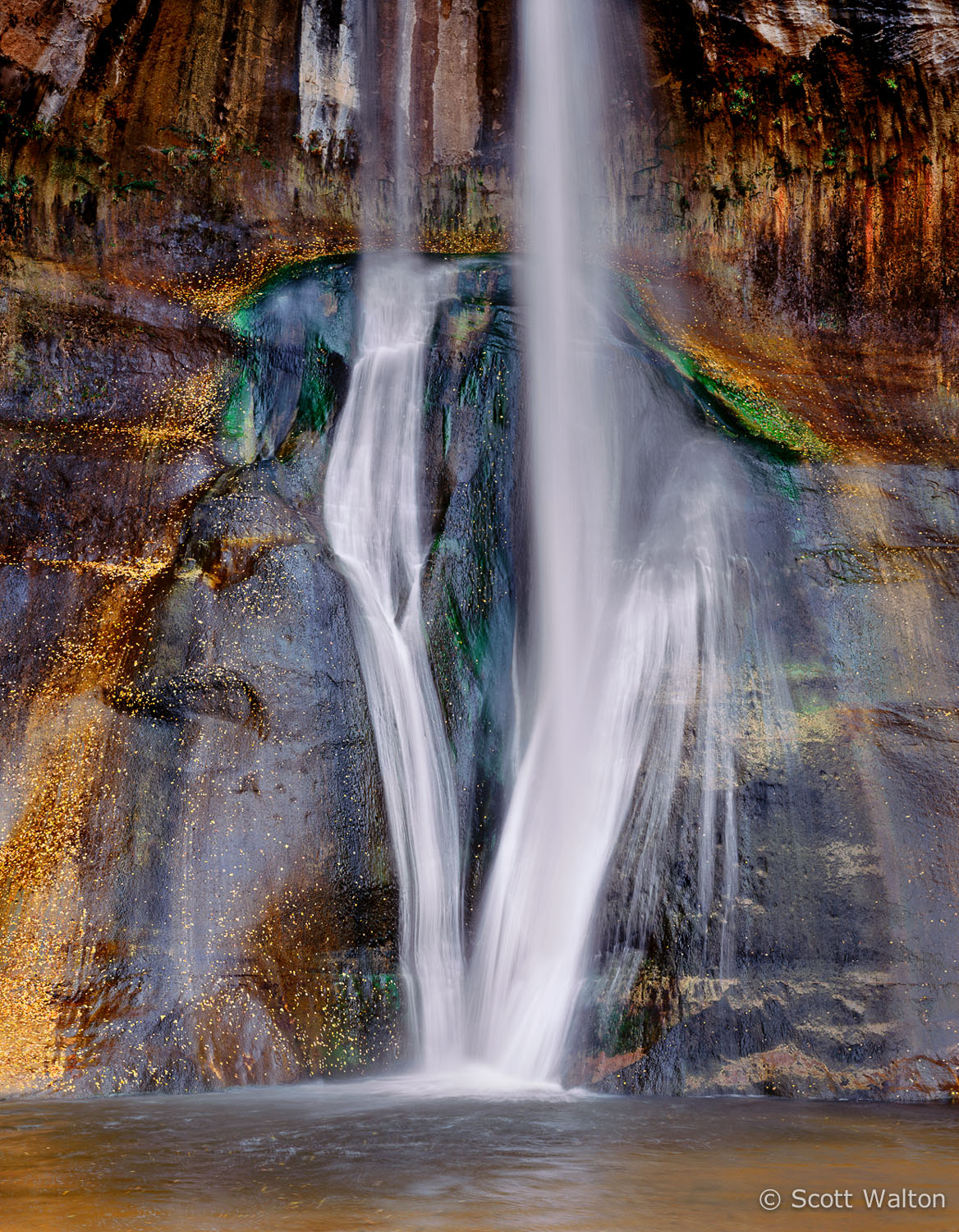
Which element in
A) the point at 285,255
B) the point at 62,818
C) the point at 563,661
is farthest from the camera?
the point at 285,255

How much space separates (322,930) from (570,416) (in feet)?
11.8

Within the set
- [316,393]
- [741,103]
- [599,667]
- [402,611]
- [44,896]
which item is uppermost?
[741,103]

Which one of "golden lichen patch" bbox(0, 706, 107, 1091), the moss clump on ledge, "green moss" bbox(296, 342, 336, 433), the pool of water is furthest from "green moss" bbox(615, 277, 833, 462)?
"golden lichen patch" bbox(0, 706, 107, 1091)

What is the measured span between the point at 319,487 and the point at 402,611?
3.70 ft

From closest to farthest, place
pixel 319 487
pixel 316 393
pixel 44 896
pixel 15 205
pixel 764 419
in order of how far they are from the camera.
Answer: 1. pixel 44 896
2. pixel 319 487
3. pixel 764 419
4. pixel 316 393
5. pixel 15 205

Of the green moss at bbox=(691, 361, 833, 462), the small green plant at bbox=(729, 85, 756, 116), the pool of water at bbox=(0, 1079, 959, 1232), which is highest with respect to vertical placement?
the small green plant at bbox=(729, 85, 756, 116)

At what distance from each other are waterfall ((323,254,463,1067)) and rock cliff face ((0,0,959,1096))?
11 cm

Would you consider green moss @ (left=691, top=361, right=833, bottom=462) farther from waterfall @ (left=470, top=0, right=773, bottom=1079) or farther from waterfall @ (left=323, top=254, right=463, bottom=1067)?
waterfall @ (left=323, top=254, right=463, bottom=1067)

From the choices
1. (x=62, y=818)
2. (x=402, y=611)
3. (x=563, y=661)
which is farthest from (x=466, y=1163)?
(x=402, y=611)

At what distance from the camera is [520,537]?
642cm

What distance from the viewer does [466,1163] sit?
3.03 metres

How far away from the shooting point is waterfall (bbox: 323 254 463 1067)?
5129 mm

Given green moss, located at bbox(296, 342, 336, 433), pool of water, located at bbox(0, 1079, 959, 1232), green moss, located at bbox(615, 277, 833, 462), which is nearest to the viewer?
pool of water, located at bbox(0, 1079, 959, 1232)

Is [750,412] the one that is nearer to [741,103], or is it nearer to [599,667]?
[599,667]
